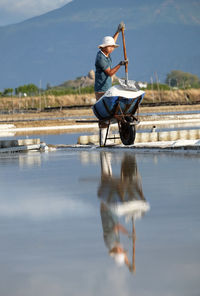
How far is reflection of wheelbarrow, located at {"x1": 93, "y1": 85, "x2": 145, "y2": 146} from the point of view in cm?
1571

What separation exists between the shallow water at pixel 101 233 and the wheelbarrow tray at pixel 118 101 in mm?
4910

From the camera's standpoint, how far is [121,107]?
16.0 meters

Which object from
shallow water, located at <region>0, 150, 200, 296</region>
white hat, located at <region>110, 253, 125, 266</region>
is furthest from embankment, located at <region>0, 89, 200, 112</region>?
white hat, located at <region>110, 253, 125, 266</region>

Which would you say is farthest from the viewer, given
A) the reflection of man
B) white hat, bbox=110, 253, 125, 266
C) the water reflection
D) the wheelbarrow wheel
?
the wheelbarrow wheel

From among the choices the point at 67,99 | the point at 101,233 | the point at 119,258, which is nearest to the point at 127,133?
the point at 101,233

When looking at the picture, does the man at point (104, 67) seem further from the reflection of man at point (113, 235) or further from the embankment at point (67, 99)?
the embankment at point (67, 99)

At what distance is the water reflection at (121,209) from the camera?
17.0 ft

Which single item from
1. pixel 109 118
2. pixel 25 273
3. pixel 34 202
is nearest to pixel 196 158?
pixel 109 118

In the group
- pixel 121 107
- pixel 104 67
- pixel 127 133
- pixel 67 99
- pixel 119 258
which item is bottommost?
pixel 119 258

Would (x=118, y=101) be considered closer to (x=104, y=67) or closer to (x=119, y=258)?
(x=104, y=67)

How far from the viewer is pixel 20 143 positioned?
1972 cm

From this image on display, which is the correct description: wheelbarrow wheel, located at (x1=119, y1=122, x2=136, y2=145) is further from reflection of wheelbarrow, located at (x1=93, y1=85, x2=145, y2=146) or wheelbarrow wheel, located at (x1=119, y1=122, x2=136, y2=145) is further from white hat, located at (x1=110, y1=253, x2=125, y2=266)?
white hat, located at (x1=110, y1=253, x2=125, y2=266)

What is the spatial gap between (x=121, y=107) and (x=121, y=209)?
9.09 m

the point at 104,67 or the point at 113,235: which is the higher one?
the point at 104,67
